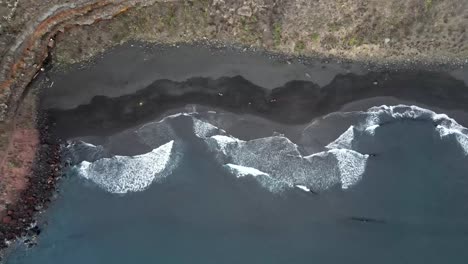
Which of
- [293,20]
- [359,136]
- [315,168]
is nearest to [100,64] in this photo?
[293,20]

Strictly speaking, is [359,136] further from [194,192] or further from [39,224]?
[39,224]

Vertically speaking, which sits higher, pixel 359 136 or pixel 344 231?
pixel 359 136

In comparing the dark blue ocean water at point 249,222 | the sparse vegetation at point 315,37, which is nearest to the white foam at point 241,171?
the dark blue ocean water at point 249,222

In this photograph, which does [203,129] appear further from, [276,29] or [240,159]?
[276,29]

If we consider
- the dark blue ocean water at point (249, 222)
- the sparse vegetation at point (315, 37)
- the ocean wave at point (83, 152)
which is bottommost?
the dark blue ocean water at point (249, 222)

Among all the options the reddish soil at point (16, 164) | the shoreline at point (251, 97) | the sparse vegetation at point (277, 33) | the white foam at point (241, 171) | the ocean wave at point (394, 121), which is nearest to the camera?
the reddish soil at point (16, 164)

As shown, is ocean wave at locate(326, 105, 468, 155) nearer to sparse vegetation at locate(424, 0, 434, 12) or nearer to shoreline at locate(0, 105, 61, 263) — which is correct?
sparse vegetation at locate(424, 0, 434, 12)

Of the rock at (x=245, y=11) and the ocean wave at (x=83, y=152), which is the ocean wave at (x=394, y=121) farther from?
the ocean wave at (x=83, y=152)
